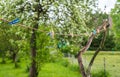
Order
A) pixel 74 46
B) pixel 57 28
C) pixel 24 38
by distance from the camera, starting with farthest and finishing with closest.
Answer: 1. pixel 24 38
2. pixel 57 28
3. pixel 74 46

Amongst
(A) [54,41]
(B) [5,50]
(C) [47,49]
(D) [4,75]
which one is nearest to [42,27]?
(A) [54,41]

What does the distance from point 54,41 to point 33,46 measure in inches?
87.6

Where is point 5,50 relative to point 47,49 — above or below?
below

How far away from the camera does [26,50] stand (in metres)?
18.3

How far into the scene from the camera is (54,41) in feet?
51.7

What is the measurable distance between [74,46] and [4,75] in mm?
10490

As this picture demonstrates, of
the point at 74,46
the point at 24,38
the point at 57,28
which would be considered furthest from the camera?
the point at 24,38

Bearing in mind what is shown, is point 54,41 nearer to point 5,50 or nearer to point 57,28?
point 57,28

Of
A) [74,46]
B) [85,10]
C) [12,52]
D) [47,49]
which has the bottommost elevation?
[12,52]

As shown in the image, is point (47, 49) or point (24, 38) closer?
point (24, 38)

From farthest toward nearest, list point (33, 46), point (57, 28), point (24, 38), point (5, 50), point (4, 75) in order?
point (5, 50) < point (4, 75) < point (33, 46) < point (24, 38) < point (57, 28)

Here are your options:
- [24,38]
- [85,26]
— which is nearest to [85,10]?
[85,26]

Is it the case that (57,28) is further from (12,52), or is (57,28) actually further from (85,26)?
(12,52)

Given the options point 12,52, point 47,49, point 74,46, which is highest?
point 74,46
